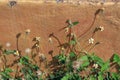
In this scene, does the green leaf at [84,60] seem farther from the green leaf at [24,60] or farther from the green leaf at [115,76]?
the green leaf at [24,60]

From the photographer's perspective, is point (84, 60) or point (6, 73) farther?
point (6, 73)

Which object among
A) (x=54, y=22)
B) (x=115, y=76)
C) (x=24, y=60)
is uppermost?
(x=54, y=22)

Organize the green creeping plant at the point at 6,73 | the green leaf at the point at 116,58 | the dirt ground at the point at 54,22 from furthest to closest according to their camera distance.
Result: the green creeping plant at the point at 6,73 → the green leaf at the point at 116,58 → the dirt ground at the point at 54,22

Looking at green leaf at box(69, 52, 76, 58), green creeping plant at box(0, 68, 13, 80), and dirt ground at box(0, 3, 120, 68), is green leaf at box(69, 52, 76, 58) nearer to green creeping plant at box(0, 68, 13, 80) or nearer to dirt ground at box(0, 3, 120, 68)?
dirt ground at box(0, 3, 120, 68)

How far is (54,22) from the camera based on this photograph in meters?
2.42

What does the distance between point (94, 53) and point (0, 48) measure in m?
0.64

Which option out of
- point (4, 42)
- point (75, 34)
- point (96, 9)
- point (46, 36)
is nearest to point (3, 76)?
point (4, 42)

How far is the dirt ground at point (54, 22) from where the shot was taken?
237 cm

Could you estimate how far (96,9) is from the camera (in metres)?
2.35

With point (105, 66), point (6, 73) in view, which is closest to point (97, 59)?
point (105, 66)

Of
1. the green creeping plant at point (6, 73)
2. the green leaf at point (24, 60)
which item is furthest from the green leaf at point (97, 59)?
the green creeping plant at point (6, 73)

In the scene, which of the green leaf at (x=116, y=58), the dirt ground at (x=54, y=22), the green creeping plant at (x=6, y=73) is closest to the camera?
the dirt ground at (x=54, y=22)

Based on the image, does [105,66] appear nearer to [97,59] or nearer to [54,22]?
[97,59]

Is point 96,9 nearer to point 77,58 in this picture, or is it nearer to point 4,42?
point 77,58
